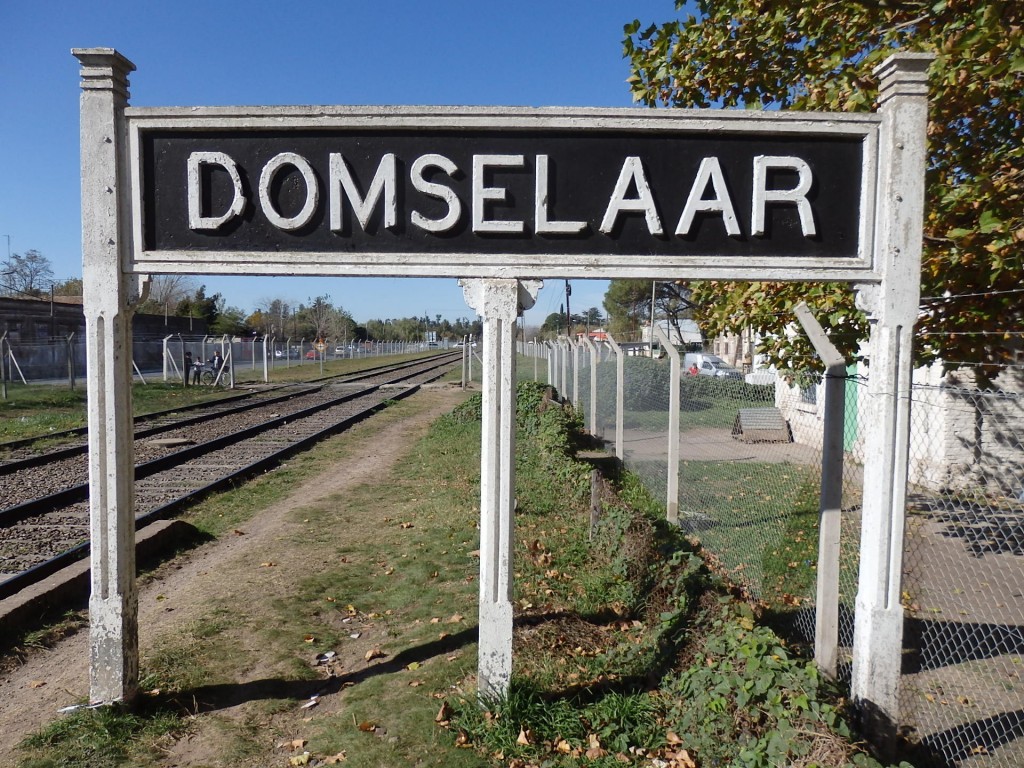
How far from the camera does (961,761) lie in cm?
403

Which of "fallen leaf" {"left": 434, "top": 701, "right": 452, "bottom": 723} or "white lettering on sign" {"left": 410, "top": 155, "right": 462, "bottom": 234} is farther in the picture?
"fallen leaf" {"left": 434, "top": 701, "right": 452, "bottom": 723}

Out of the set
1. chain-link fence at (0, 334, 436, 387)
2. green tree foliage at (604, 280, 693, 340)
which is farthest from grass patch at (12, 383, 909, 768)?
green tree foliage at (604, 280, 693, 340)

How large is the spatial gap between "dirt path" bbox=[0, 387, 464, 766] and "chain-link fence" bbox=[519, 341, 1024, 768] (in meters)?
3.74

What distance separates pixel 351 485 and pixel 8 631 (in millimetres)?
5929

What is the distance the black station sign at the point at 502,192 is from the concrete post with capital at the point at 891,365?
187 millimetres

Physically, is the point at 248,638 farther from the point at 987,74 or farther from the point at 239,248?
the point at 987,74

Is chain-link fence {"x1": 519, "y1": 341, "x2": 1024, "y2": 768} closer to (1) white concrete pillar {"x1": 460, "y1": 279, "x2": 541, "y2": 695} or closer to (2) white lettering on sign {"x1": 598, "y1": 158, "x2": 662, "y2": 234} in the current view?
(2) white lettering on sign {"x1": 598, "y1": 158, "x2": 662, "y2": 234}

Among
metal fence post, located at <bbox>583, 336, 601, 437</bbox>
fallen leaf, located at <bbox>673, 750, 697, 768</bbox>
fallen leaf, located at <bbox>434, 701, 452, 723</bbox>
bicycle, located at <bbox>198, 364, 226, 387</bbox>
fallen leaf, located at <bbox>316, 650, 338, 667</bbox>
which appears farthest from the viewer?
bicycle, located at <bbox>198, 364, 226, 387</bbox>

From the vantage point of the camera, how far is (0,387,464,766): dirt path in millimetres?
4297

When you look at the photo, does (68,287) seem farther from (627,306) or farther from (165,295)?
(627,306)

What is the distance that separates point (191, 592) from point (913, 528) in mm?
7928

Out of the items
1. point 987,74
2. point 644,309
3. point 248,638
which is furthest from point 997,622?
point 644,309

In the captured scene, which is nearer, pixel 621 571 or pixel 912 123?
pixel 912 123

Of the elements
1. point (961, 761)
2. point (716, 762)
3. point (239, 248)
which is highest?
point (239, 248)
